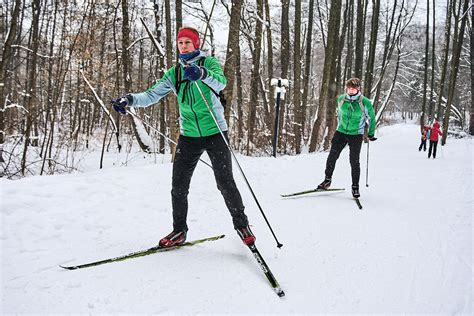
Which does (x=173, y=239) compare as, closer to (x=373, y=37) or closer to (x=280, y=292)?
(x=280, y=292)

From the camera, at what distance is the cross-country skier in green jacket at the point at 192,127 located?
3.34 meters

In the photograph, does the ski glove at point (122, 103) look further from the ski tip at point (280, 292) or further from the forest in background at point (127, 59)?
the ski tip at point (280, 292)

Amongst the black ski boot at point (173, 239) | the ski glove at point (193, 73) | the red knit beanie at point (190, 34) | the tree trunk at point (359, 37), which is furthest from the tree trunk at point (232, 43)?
the tree trunk at point (359, 37)

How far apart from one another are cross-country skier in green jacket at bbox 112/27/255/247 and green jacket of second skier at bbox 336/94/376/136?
344 centimetres

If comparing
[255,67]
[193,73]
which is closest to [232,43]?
[255,67]

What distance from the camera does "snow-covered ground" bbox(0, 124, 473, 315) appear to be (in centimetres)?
262

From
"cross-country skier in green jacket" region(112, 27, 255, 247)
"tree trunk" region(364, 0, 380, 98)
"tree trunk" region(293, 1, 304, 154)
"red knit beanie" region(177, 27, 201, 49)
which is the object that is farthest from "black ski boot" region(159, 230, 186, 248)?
"tree trunk" region(364, 0, 380, 98)

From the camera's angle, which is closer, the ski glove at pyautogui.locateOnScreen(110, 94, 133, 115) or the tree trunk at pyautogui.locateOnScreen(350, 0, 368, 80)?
the ski glove at pyautogui.locateOnScreen(110, 94, 133, 115)

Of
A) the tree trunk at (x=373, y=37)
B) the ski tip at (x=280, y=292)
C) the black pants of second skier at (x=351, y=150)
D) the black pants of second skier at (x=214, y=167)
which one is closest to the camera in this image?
the ski tip at (x=280, y=292)

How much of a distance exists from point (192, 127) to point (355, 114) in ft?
12.3

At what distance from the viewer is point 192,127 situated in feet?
11.2

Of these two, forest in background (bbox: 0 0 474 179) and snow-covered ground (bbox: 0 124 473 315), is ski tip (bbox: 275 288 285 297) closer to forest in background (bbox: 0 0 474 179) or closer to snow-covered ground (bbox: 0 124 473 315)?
snow-covered ground (bbox: 0 124 473 315)

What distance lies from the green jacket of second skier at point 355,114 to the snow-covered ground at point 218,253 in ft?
4.11

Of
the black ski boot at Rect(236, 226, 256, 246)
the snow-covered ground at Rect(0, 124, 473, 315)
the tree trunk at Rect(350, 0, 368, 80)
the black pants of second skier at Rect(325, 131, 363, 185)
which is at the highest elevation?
the tree trunk at Rect(350, 0, 368, 80)
